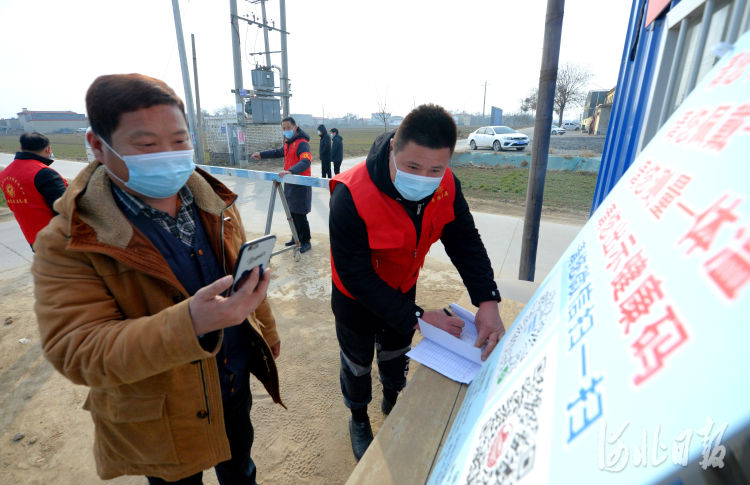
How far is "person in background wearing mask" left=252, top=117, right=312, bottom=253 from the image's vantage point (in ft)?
17.5

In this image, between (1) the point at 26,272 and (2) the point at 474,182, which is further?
(2) the point at 474,182

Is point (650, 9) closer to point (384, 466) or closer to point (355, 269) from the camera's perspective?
point (355, 269)

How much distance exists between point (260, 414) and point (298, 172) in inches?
142

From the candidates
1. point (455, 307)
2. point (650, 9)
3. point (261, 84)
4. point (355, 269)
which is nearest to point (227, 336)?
point (355, 269)

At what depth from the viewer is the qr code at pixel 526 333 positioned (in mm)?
946

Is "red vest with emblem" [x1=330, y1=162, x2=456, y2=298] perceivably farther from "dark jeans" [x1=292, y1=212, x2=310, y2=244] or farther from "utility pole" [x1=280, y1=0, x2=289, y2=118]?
"utility pole" [x1=280, y1=0, x2=289, y2=118]

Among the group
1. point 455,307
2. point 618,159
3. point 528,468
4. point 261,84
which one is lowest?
point 455,307

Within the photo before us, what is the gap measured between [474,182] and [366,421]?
9990 mm

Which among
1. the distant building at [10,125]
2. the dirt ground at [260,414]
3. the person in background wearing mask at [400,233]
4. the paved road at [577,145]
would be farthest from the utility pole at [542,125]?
the distant building at [10,125]

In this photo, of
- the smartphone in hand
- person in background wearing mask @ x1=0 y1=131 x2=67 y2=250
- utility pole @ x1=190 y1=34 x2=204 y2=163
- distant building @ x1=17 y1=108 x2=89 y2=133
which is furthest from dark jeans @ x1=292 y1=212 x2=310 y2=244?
distant building @ x1=17 y1=108 x2=89 y2=133

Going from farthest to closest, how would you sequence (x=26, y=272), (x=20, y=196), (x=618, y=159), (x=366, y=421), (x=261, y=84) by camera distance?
(x=261, y=84) → (x=26, y=272) → (x=20, y=196) → (x=618, y=159) → (x=366, y=421)

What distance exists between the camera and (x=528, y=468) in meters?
0.57

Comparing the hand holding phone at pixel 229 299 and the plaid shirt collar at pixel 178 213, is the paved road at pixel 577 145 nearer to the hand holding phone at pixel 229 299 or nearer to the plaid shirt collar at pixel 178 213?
the plaid shirt collar at pixel 178 213

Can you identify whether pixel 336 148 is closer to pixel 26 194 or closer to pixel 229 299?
pixel 26 194
